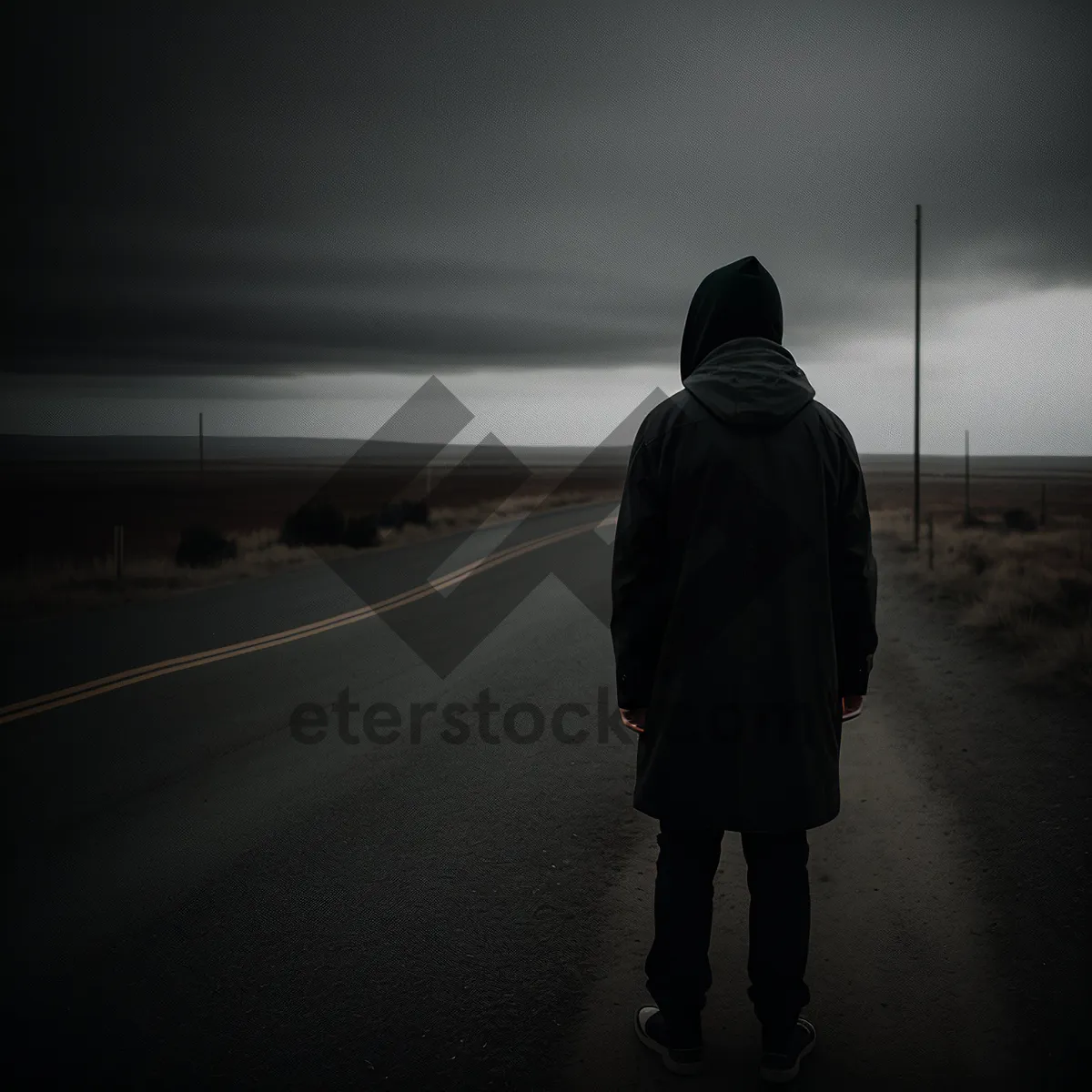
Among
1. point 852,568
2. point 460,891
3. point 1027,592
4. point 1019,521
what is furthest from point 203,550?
point 1019,521

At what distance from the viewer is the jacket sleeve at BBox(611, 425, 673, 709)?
247cm

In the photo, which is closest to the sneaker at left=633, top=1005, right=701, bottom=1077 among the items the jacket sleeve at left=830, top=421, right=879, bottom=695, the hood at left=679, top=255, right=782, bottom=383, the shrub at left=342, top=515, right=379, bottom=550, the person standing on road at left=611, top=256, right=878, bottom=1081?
the person standing on road at left=611, top=256, right=878, bottom=1081

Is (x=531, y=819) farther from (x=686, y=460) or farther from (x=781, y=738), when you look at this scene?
(x=686, y=460)

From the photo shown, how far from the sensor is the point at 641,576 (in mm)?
2500

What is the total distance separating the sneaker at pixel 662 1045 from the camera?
8.29 ft

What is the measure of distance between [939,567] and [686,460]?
13394mm

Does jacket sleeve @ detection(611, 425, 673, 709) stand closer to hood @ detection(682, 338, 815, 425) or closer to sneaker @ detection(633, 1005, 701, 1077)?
hood @ detection(682, 338, 815, 425)

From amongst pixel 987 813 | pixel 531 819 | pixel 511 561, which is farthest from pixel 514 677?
pixel 511 561

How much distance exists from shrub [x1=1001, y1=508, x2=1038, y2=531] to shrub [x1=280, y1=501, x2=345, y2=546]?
20.3m

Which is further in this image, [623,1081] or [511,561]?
[511,561]

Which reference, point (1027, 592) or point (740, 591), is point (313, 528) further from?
point (740, 591)

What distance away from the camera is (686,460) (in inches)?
94.8

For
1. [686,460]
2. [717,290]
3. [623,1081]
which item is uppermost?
[717,290]

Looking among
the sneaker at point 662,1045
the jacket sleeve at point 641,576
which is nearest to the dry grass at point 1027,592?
the sneaker at point 662,1045
